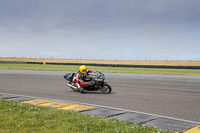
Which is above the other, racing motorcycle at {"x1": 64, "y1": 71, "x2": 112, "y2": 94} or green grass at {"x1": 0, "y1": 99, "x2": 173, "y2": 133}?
racing motorcycle at {"x1": 64, "y1": 71, "x2": 112, "y2": 94}

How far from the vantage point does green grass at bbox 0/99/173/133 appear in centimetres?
505

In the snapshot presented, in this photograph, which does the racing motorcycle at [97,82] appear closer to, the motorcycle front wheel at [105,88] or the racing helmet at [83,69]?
the motorcycle front wheel at [105,88]

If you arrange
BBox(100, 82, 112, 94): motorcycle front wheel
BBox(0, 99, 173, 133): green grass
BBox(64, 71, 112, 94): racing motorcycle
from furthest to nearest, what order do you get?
BBox(100, 82, 112, 94): motorcycle front wheel → BBox(64, 71, 112, 94): racing motorcycle → BBox(0, 99, 173, 133): green grass

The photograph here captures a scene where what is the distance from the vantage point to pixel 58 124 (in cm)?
549

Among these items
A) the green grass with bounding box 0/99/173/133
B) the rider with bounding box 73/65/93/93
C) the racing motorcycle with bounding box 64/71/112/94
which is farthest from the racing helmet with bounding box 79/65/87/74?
the green grass with bounding box 0/99/173/133

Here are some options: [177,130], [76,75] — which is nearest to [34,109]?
[177,130]

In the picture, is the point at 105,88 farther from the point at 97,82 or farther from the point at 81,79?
the point at 81,79

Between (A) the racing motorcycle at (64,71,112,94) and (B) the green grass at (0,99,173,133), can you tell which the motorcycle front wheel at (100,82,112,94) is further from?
(B) the green grass at (0,99,173,133)

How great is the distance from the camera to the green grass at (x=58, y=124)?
199 inches

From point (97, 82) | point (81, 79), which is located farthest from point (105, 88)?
point (81, 79)

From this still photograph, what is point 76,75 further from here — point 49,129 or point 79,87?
point 49,129

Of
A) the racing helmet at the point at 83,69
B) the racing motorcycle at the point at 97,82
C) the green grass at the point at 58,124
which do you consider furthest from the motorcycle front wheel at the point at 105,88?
the green grass at the point at 58,124

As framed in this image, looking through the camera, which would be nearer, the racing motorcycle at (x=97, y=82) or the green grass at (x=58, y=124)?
the green grass at (x=58, y=124)

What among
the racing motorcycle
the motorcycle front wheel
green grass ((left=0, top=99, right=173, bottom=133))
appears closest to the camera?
green grass ((left=0, top=99, right=173, bottom=133))
